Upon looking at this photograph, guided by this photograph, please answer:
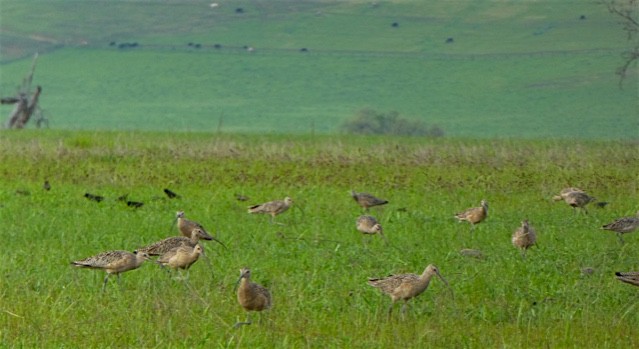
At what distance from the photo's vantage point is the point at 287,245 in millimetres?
14875

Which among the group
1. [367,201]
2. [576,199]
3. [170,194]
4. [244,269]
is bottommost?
[576,199]

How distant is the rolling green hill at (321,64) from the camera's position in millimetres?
87000

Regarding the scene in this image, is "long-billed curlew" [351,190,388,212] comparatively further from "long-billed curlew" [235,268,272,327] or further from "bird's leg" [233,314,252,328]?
"long-billed curlew" [235,268,272,327]

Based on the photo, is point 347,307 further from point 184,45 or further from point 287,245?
point 184,45

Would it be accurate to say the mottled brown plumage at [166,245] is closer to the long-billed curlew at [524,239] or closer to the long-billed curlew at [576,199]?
the long-billed curlew at [524,239]

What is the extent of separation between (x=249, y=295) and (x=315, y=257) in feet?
10.7

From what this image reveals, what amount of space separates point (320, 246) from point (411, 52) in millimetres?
86943

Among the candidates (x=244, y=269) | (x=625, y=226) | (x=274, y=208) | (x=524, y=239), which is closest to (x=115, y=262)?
(x=244, y=269)

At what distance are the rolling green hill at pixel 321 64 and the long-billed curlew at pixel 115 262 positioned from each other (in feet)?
218

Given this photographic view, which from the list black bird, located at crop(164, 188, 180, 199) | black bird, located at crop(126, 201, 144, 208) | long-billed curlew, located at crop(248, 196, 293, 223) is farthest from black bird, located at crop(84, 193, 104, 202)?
long-billed curlew, located at crop(248, 196, 293, 223)

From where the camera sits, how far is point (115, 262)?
38.8 ft

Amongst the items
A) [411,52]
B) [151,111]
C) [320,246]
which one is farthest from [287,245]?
[411,52]

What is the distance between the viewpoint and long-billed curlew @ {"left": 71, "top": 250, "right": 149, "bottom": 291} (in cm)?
1184

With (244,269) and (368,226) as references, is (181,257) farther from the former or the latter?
(368,226)
